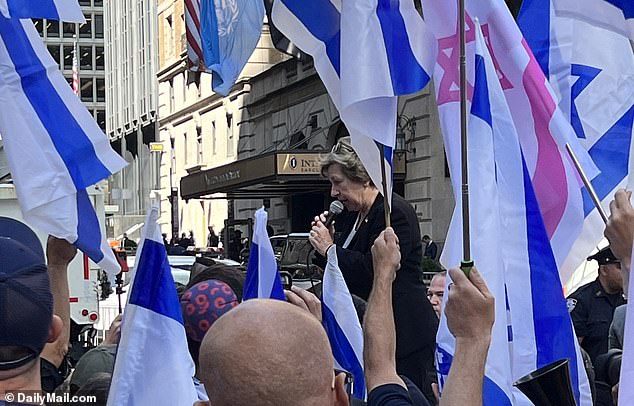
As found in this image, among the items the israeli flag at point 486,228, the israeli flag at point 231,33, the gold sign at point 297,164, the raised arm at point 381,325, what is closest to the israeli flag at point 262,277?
the raised arm at point 381,325

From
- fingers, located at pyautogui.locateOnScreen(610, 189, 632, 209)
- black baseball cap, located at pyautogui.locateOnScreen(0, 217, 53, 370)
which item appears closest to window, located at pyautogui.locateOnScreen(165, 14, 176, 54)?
fingers, located at pyautogui.locateOnScreen(610, 189, 632, 209)

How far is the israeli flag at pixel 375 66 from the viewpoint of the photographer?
4.28m

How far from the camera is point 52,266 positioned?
3.96m

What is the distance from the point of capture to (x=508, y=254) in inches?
151

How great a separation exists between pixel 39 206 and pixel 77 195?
0.24 metres

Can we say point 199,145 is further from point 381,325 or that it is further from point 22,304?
point 22,304

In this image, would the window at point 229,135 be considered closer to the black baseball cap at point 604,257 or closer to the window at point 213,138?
the window at point 213,138

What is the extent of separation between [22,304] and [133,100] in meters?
55.1

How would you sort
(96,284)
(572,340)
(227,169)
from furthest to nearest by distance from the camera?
(227,169) → (96,284) → (572,340)

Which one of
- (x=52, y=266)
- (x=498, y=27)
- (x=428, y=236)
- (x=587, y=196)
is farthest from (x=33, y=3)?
(x=428, y=236)

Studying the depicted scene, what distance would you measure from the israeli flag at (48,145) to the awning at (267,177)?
56.6ft

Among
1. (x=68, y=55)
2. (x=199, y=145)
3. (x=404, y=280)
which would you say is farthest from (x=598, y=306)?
(x=68, y=55)

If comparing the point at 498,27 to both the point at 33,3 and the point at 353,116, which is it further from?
the point at 33,3

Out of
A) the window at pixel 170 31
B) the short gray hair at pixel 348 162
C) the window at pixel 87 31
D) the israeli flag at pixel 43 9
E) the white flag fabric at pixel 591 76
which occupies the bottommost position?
the short gray hair at pixel 348 162
